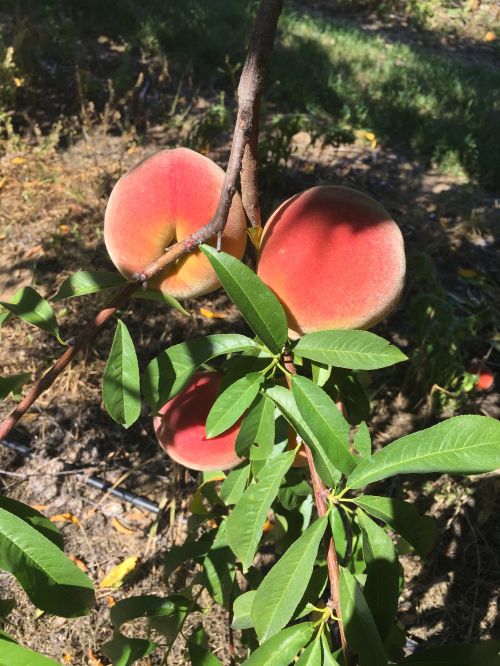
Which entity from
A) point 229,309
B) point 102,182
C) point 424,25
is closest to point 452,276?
point 229,309

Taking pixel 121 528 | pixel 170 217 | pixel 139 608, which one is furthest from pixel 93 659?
pixel 170 217

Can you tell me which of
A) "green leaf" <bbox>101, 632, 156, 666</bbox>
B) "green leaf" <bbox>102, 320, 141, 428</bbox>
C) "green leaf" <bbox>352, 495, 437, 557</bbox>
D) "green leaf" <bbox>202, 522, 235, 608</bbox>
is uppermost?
"green leaf" <bbox>102, 320, 141, 428</bbox>

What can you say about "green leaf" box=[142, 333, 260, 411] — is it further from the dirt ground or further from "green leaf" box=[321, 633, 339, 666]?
the dirt ground

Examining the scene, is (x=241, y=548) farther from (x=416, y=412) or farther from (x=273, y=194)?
(x=273, y=194)

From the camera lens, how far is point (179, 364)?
71 cm

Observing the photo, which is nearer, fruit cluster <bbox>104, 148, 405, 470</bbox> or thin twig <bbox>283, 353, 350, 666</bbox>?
thin twig <bbox>283, 353, 350, 666</bbox>

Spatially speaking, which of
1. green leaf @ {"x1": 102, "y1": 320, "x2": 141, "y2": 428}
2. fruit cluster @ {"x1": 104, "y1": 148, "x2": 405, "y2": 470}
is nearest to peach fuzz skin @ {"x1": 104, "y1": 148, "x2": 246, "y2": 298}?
fruit cluster @ {"x1": 104, "y1": 148, "x2": 405, "y2": 470}

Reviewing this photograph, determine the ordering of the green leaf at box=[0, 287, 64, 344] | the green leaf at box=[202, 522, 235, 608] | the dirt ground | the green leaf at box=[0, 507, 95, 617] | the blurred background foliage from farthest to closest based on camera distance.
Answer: the blurred background foliage → the dirt ground → the green leaf at box=[202, 522, 235, 608] → the green leaf at box=[0, 287, 64, 344] → the green leaf at box=[0, 507, 95, 617]

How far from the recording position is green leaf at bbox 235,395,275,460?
2.37 ft

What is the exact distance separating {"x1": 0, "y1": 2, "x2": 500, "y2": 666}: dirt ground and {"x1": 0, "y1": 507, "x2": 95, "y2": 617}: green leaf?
0.96m

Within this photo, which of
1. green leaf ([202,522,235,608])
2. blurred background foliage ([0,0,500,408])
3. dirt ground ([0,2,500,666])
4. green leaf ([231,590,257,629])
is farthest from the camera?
blurred background foliage ([0,0,500,408])

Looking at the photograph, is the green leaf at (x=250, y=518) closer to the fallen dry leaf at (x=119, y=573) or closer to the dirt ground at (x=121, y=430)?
the dirt ground at (x=121, y=430)

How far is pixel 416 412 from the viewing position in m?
1.95

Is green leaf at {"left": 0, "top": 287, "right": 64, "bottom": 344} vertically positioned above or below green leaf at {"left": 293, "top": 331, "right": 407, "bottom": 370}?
below
